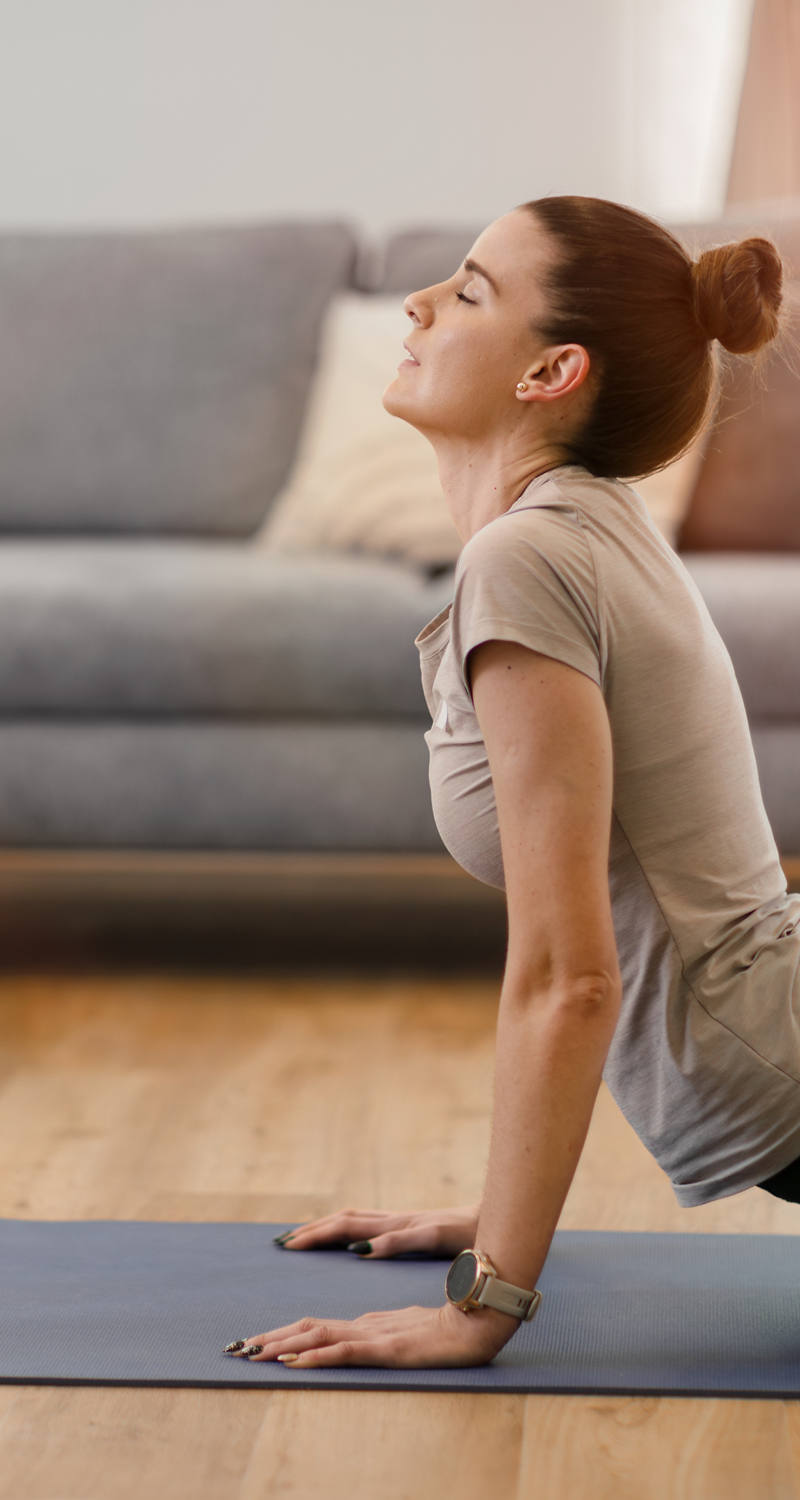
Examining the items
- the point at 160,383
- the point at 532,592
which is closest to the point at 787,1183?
the point at 532,592

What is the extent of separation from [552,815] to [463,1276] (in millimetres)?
334

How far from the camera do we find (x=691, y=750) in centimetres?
120

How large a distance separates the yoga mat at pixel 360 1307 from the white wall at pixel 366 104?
2.97m

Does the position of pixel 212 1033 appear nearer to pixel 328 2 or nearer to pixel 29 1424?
pixel 29 1424

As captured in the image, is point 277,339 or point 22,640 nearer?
point 22,640

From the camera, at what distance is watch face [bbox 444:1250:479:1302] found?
3.71 ft

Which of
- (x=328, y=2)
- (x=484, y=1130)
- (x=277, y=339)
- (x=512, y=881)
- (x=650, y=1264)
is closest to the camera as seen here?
(x=512, y=881)

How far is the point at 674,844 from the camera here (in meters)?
1.19

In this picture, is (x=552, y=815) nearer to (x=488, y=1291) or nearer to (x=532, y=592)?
(x=532, y=592)

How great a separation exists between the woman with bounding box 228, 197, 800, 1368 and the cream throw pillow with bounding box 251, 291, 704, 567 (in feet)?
4.45

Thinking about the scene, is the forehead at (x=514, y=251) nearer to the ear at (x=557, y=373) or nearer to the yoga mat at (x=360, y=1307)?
the ear at (x=557, y=373)

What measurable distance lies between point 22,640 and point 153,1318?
4.17 ft

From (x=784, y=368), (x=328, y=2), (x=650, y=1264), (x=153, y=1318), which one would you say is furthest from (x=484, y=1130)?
(x=328, y=2)

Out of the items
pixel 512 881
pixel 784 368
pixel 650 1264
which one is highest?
pixel 512 881
